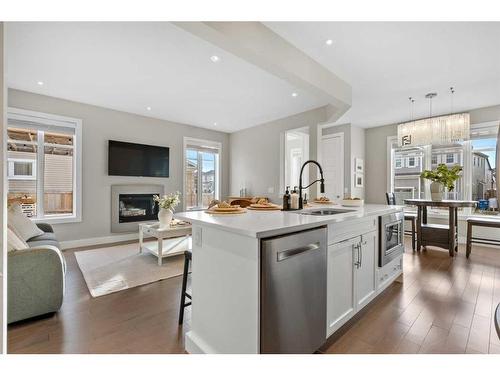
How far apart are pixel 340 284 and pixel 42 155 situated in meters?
5.12

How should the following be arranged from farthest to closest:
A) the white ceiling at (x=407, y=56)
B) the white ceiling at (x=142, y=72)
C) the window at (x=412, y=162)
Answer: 1. the window at (x=412, y=162)
2. the white ceiling at (x=142, y=72)
3. the white ceiling at (x=407, y=56)

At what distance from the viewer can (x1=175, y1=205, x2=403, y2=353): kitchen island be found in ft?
4.09

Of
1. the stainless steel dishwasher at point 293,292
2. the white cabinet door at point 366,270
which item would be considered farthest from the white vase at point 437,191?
the stainless steel dishwasher at point 293,292

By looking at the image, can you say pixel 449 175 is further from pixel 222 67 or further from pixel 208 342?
pixel 208 342

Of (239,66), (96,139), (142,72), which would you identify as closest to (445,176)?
(239,66)

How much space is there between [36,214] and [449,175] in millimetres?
6930

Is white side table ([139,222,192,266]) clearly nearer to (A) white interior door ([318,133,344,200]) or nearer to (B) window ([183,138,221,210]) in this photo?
(B) window ([183,138,221,210])

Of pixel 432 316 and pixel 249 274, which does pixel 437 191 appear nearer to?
pixel 432 316

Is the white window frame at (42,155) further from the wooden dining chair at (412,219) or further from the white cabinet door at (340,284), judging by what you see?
the wooden dining chair at (412,219)

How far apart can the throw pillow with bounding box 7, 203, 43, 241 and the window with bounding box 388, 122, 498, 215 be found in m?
6.97

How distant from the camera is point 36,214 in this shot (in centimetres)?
418

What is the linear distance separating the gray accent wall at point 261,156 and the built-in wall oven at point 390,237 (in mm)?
2239

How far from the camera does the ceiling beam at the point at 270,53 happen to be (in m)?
1.90
